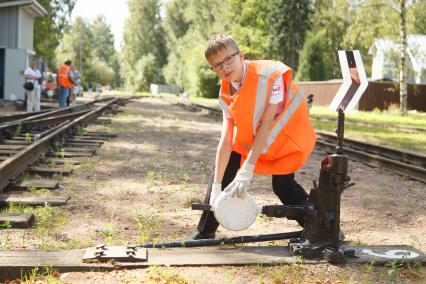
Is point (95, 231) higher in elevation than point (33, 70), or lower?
lower

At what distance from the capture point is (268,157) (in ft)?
11.5

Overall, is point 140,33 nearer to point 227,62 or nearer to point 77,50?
point 77,50

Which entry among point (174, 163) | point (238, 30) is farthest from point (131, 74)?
point (174, 163)

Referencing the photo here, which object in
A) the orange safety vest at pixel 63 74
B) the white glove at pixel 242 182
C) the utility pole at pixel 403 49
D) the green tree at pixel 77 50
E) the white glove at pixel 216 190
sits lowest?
the white glove at pixel 216 190

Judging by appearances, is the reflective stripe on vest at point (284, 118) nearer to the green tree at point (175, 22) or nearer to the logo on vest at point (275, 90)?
the logo on vest at point (275, 90)

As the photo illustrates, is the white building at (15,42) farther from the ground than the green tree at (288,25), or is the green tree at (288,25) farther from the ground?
the green tree at (288,25)

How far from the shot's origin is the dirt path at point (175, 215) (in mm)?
3264

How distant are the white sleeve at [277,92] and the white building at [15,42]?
23.0 metres

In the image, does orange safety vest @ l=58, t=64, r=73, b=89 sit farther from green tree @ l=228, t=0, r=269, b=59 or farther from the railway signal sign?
green tree @ l=228, t=0, r=269, b=59

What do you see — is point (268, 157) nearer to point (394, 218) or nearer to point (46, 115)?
point (394, 218)

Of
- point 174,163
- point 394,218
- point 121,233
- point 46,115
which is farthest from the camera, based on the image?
point 46,115

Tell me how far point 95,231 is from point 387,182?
4.60m

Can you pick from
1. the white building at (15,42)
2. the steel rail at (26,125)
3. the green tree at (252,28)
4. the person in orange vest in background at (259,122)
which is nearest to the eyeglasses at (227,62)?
the person in orange vest in background at (259,122)

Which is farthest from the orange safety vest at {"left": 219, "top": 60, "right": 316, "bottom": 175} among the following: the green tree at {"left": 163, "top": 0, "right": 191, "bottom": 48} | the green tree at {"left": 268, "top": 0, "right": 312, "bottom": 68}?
the green tree at {"left": 163, "top": 0, "right": 191, "bottom": 48}
